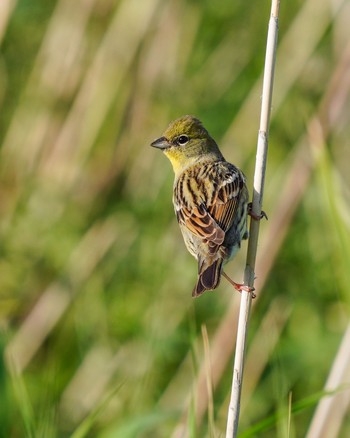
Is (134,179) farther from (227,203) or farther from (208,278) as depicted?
(208,278)

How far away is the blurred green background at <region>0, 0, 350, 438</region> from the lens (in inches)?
181

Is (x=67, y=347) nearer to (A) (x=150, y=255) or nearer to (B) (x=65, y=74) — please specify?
(A) (x=150, y=255)

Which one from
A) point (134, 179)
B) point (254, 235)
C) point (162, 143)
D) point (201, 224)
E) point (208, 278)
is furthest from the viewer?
point (134, 179)

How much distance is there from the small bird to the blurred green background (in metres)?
0.99

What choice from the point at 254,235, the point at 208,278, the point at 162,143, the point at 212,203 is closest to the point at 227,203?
the point at 212,203

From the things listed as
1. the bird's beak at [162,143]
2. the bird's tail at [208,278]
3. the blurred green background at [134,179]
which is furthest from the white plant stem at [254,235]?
the blurred green background at [134,179]

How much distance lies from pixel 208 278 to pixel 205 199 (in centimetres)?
45

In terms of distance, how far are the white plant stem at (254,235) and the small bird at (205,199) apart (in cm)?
35

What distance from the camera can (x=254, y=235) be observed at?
2.61 meters

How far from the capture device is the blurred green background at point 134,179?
4586mm

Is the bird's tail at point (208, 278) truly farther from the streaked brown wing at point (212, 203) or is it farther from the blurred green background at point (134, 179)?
the blurred green background at point (134, 179)

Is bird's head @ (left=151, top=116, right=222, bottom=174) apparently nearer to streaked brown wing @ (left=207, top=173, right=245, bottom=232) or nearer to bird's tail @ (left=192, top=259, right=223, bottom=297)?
streaked brown wing @ (left=207, top=173, right=245, bottom=232)

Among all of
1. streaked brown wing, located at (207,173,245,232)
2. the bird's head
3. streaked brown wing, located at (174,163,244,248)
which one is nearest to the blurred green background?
the bird's head

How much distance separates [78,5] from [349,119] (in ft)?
4.78
